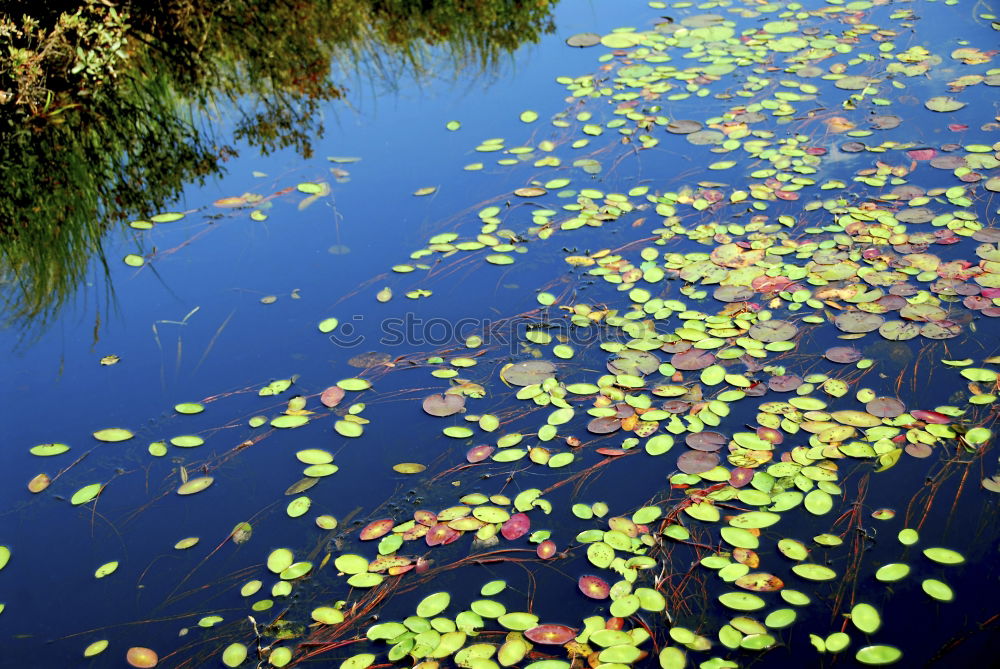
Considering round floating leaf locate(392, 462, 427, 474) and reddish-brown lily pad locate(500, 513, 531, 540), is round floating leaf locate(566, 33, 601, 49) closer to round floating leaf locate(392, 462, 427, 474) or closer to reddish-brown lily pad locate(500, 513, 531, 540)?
round floating leaf locate(392, 462, 427, 474)

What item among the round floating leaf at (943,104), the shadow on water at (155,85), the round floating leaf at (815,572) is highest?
the shadow on water at (155,85)

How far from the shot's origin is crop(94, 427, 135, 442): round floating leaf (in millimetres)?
2799

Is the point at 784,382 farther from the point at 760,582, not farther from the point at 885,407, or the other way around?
the point at 760,582

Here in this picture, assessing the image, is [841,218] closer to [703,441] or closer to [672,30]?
[703,441]

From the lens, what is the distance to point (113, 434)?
2.81m

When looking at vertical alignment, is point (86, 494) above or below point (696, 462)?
above

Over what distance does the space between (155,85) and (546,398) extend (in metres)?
3.37

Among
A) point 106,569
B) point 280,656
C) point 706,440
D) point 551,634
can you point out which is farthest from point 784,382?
point 106,569

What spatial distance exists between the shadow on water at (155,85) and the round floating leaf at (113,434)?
1.00 m

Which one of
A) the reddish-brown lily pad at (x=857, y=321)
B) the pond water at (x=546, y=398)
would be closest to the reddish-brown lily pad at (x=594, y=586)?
the pond water at (x=546, y=398)

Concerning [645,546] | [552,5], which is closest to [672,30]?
[552,5]

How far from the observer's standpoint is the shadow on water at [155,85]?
3928 mm

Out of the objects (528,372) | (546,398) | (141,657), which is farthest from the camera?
(528,372)

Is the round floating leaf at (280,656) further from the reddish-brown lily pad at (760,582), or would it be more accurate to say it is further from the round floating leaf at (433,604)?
the reddish-brown lily pad at (760,582)
